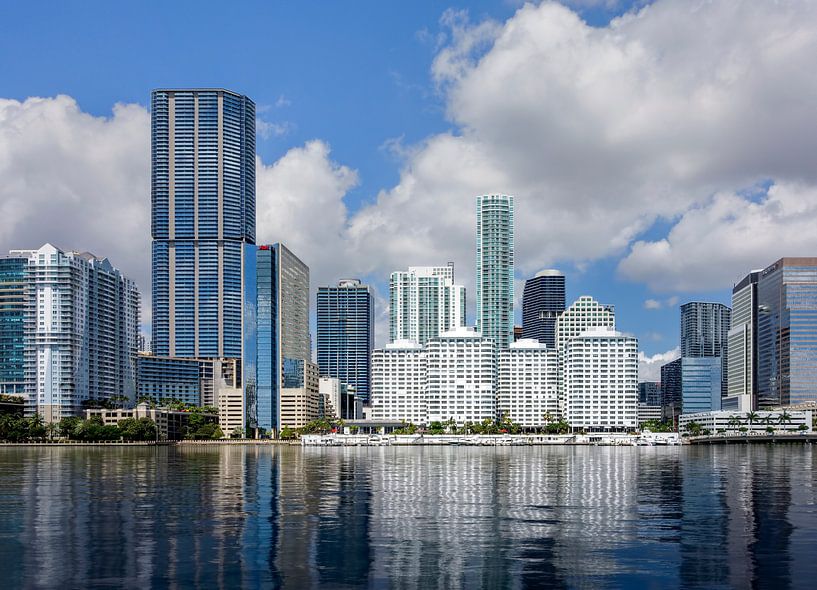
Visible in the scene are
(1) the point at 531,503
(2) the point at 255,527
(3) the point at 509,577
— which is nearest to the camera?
(3) the point at 509,577

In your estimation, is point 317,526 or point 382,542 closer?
point 382,542

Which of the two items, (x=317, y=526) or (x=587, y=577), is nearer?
(x=587, y=577)

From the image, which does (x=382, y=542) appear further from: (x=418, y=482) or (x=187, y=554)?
(x=418, y=482)

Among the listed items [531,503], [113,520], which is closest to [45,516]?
[113,520]

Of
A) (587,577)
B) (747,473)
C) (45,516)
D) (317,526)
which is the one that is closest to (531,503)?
(317,526)

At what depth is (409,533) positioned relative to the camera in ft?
248

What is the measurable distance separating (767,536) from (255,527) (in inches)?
1574

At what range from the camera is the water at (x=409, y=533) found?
5900 centimetres

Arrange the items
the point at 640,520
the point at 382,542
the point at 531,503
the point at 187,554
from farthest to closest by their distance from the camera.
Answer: the point at 531,503 → the point at 640,520 → the point at 382,542 → the point at 187,554

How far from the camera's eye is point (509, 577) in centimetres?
5841

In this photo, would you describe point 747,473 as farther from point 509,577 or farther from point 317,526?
point 509,577

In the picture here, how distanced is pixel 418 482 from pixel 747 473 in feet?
183

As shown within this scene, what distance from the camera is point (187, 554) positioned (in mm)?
66312

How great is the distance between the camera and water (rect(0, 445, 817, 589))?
5900cm
